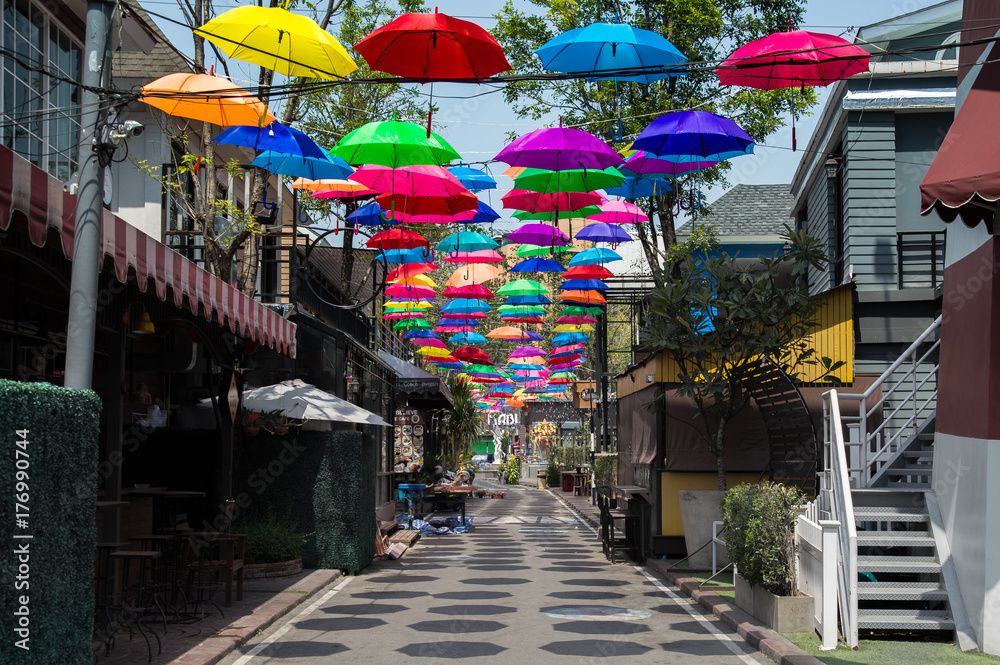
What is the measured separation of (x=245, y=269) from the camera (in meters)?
15.7

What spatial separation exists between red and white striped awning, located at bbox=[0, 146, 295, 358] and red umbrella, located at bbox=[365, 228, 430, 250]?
573cm

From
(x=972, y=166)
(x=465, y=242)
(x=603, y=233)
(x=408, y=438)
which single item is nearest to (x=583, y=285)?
(x=603, y=233)

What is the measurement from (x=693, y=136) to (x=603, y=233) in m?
5.76

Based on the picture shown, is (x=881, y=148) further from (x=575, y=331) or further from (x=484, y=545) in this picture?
(x=575, y=331)

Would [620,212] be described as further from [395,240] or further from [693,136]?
[395,240]

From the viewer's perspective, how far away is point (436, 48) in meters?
10.6

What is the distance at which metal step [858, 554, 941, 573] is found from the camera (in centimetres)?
1073

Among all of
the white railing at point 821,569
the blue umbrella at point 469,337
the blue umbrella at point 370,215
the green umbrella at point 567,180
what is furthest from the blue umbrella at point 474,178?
the blue umbrella at point 469,337

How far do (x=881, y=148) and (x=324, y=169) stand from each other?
33.6ft

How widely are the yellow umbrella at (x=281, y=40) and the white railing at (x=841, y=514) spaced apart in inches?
263

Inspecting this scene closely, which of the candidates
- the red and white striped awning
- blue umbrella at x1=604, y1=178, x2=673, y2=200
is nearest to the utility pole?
the red and white striped awning

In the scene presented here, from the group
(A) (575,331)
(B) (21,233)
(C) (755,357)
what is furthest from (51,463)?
(A) (575,331)

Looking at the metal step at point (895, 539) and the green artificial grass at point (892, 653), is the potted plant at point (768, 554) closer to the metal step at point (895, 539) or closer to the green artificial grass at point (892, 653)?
the green artificial grass at point (892, 653)

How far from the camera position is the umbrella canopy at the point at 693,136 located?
13.4 metres
